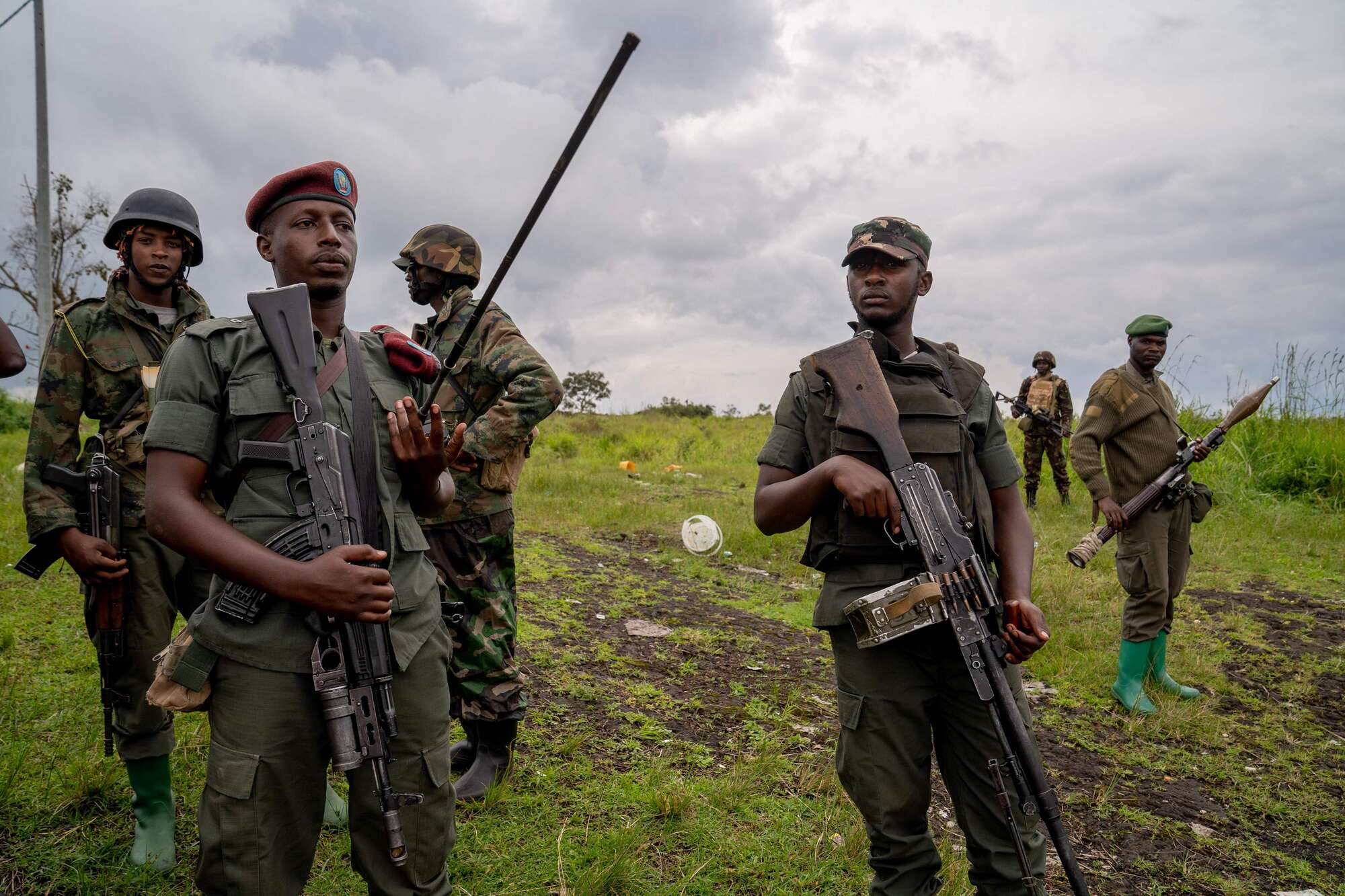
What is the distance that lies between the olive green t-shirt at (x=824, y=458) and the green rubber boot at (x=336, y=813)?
1935 mm

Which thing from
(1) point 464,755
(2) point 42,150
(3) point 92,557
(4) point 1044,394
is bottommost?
(1) point 464,755

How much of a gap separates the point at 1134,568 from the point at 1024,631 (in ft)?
10.1

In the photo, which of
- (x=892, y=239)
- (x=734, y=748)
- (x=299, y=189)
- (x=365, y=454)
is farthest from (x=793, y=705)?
(x=299, y=189)

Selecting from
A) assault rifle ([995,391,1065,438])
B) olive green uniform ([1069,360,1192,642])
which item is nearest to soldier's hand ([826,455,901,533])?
olive green uniform ([1069,360,1192,642])

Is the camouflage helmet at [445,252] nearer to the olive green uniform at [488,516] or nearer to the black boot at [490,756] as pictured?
the olive green uniform at [488,516]

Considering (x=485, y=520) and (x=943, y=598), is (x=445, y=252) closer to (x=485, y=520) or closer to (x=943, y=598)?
(x=485, y=520)

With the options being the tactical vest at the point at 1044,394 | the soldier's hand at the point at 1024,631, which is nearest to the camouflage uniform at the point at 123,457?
the soldier's hand at the point at 1024,631

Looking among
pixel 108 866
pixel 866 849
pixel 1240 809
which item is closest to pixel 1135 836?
pixel 1240 809

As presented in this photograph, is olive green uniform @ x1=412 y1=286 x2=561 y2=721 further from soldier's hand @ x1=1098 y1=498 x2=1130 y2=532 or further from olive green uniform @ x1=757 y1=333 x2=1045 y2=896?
soldier's hand @ x1=1098 y1=498 x2=1130 y2=532

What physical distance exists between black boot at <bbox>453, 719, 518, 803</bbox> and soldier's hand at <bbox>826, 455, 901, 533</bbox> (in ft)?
6.30

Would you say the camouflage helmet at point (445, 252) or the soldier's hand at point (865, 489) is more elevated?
the camouflage helmet at point (445, 252)

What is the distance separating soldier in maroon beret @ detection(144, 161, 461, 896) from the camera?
1.72 meters

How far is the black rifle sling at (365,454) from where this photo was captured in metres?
1.92

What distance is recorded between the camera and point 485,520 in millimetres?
3441
